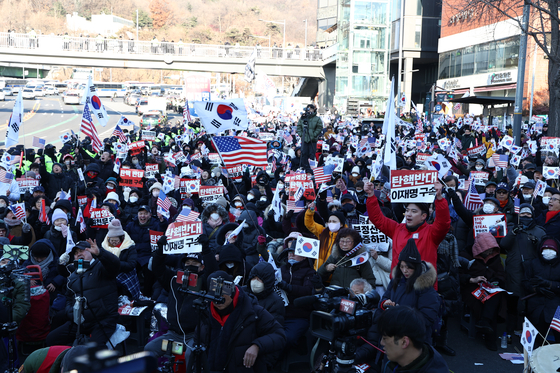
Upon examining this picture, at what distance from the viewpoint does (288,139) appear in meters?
21.2

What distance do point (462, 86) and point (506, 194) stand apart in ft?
156

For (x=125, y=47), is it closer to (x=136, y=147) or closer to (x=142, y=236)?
(x=136, y=147)

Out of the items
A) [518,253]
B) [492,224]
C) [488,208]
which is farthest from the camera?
[488,208]

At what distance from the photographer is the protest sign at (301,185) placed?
9.30m

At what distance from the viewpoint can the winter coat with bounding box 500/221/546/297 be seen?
705cm

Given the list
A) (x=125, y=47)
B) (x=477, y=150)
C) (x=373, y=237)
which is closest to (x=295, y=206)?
(x=373, y=237)

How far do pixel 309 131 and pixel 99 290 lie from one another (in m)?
11.2

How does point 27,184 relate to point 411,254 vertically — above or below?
below

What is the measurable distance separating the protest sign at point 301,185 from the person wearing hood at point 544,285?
3.77m

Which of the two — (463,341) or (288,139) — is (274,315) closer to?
(463,341)

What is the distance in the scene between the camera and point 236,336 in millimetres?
4801

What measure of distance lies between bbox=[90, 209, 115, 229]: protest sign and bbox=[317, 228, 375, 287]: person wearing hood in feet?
12.5

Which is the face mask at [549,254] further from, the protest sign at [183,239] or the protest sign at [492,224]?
the protest sign at [183,239]

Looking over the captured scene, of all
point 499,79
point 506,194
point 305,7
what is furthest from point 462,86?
point 305,7
